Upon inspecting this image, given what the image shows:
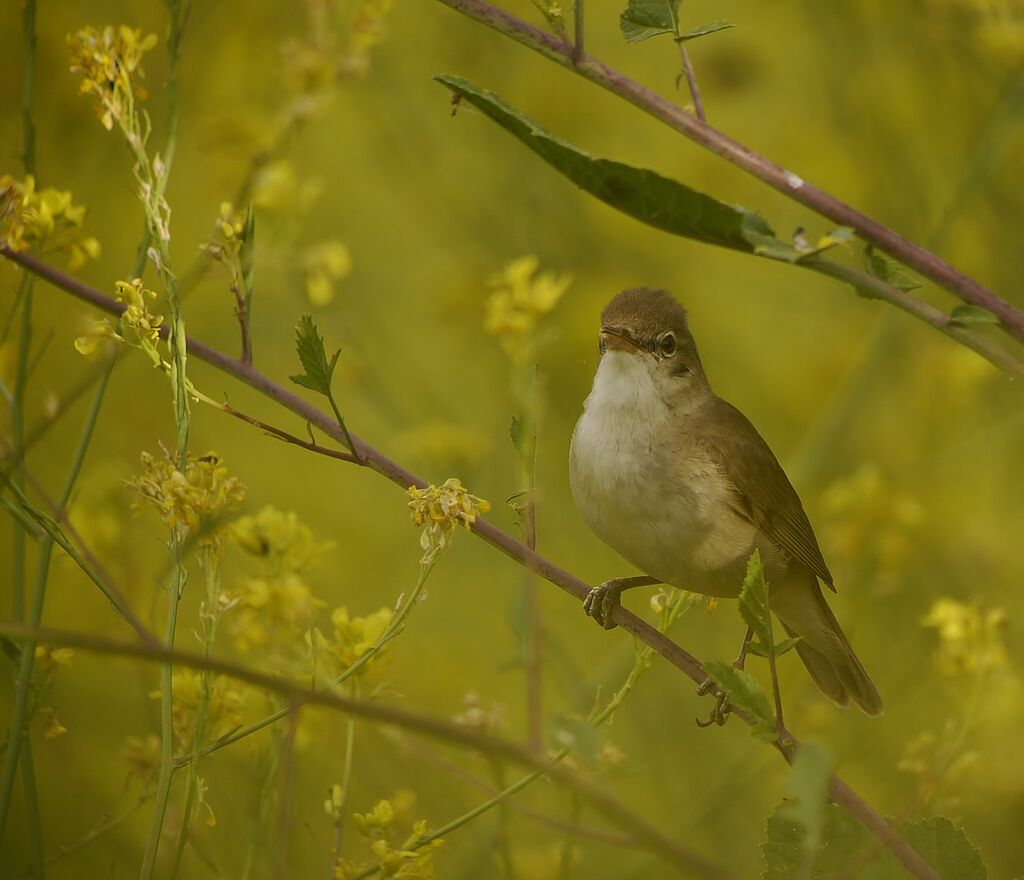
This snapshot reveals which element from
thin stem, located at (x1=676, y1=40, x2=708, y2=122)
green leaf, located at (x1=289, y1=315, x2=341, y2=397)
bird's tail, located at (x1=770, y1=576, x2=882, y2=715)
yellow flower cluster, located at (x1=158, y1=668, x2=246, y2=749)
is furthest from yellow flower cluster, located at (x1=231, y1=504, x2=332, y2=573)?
bird's tail, located at (x1=770, y1=576, x2=882, y2=715)

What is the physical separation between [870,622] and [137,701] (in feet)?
6.47

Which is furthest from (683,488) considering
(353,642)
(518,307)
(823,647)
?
(353,642)

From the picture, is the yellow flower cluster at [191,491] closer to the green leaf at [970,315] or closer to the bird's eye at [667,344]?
the green leaf at [970,315]

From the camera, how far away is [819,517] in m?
3.61

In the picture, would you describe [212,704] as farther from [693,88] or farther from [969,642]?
[969,642]

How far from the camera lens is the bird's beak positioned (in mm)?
2545

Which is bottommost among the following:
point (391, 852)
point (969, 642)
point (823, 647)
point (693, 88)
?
point (391, 852)

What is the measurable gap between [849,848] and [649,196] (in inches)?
28.7

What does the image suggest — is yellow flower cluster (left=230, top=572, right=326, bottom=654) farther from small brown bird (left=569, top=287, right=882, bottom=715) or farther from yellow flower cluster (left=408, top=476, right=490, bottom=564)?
small brown bird (left=569, top=287, right=882, bottom=715)

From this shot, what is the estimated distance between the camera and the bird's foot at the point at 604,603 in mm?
1926

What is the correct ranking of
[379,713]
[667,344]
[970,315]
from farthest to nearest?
[667,344], [970,315], [379,713]

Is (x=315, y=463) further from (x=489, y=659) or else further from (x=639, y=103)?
(x=639, y=103)

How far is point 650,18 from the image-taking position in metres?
1.24

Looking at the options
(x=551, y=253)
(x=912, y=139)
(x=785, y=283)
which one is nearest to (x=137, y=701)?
(x=551, y=253)
